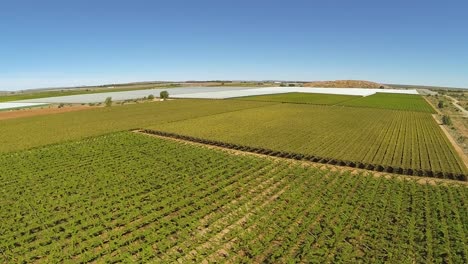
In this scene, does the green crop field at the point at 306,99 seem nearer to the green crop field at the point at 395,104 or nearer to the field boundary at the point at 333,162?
the green crop field at the point at 395,104

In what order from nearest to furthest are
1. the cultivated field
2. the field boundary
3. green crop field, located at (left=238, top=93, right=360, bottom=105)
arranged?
the cultivated field → the field boundary → green crop field, located at (left=238, top=93, right=360, bottom=105)

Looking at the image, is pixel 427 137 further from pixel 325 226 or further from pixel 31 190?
pixel 31 190

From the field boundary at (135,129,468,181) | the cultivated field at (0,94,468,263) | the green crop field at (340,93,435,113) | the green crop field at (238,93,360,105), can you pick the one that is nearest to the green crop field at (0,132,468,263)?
the cultivated field at (0,94,468,263)

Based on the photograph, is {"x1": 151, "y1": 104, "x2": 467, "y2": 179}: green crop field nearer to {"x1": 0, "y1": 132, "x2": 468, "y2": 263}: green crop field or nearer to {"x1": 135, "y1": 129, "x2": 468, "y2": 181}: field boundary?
{"x1": 135, "y1": 129, "x2": 468, "y2": 181}: field boundary

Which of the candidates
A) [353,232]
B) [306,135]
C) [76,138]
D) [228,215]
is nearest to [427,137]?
[306,135]

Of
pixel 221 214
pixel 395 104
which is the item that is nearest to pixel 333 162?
pixel 221 214

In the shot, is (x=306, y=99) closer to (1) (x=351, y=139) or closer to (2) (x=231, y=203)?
(1) (x=351, y=139)

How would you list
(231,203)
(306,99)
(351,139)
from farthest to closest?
(306,99), (351,139), (231,203)
